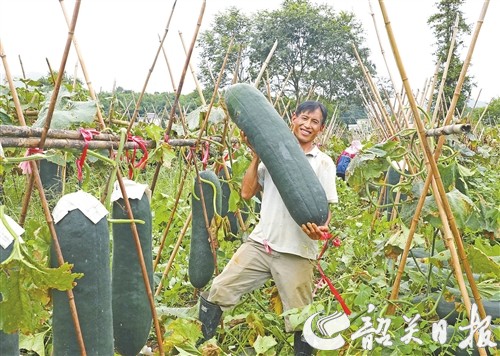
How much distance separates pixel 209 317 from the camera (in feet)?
10.0

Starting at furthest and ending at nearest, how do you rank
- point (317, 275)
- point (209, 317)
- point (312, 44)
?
point (312, 44) < point (317, 275) < point (209, 317)

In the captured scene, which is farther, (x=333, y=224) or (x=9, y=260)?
(x=333, y=224)

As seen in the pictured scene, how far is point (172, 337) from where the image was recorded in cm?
264

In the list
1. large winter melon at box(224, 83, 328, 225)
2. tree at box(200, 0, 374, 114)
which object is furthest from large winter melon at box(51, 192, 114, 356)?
tree at box(200, 0, 374, 114)

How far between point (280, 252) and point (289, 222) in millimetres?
174

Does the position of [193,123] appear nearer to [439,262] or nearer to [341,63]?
[439,262]

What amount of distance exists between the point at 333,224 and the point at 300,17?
34.5m

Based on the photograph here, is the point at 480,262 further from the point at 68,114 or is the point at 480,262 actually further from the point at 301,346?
the point at 68,114

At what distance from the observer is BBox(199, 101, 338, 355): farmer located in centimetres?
288

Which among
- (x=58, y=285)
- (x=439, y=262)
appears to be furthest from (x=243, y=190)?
(x=58, y=285)

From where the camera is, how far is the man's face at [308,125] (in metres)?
2.95

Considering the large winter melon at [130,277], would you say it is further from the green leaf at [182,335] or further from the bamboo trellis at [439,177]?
the bamboo trellis at [439,177]

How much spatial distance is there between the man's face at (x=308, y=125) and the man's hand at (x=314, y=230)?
0.56m

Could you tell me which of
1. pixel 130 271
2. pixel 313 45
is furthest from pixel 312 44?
pixel 130 271
